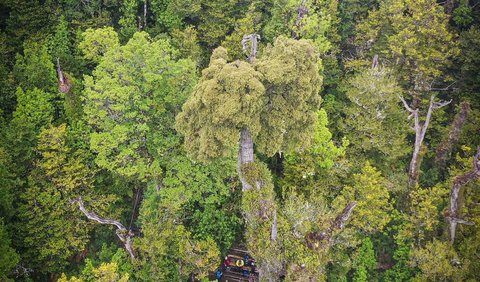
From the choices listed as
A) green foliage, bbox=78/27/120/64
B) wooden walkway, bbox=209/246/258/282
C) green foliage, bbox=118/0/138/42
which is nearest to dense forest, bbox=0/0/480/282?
green foliage, bbox=78/27/120/64

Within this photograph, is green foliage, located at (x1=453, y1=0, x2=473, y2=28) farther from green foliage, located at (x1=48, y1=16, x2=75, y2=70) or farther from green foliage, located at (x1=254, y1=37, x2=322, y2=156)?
green foliage, located at (x1=48, y1=16, x2=75, y2=70)

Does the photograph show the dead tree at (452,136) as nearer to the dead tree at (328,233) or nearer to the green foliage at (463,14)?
the green foliage at (463,14)

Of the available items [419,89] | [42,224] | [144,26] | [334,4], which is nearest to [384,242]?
[419,89]

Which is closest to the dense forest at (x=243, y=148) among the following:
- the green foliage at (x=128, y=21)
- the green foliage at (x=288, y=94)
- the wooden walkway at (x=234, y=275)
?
the green foliage at (x=288, y=94)

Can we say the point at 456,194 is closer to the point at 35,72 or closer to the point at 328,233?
the point at 328,233

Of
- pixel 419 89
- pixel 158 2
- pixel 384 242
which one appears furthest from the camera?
pixel 158 2

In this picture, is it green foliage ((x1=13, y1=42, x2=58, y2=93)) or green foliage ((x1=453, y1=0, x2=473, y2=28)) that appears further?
green foliage ((x1=453, y1=0, x2=473, y2=28))

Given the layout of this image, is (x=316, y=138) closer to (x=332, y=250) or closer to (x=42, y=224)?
(x=332, y=250)
